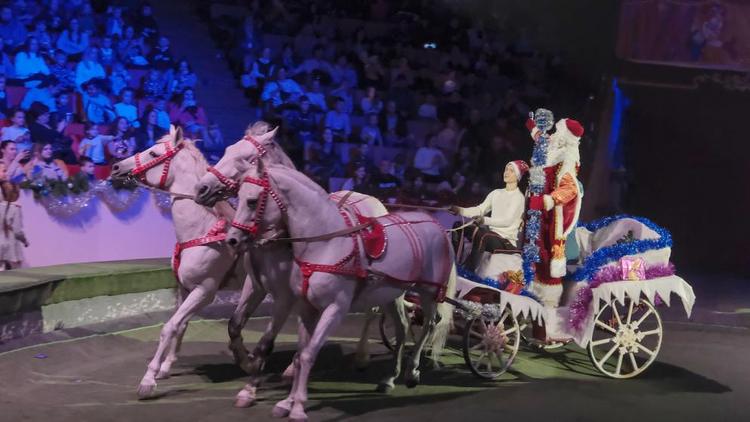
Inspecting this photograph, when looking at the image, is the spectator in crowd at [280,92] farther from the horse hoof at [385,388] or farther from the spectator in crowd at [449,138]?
the horse hoof at [385,388]

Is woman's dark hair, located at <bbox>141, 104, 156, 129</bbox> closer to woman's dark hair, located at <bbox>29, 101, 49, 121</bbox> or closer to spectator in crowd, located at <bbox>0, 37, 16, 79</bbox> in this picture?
woman's dark hair, located at <bbox>29, 101, 49, 121</bbox>

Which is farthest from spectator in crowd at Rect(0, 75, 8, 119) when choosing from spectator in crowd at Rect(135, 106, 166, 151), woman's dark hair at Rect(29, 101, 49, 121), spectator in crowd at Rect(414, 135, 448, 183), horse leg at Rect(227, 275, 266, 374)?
spectator in crowd at Rect(414, 135, 448, 183)

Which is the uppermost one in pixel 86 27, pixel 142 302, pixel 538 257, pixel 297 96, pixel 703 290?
pixel 86 27

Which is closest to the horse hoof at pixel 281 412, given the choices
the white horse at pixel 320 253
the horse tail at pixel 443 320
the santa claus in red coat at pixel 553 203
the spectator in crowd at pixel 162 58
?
the white horse at pixel 320 253

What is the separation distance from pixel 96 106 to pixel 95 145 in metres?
0.92

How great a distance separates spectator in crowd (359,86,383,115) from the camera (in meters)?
14.6

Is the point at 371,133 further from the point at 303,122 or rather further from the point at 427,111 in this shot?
the point at 427,111

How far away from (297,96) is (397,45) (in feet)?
10.3

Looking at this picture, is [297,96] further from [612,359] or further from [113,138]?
[612,359]

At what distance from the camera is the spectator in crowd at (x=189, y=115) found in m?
12.3

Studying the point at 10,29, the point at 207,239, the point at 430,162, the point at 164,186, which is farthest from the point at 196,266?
the point at 430,162

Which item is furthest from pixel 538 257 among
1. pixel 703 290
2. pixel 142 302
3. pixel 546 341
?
pixel 703 290

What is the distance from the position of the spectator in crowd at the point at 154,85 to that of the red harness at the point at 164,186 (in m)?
5.81

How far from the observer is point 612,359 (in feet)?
27.6
